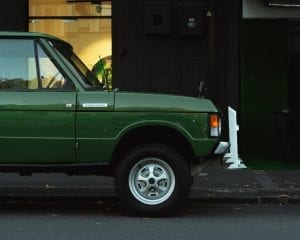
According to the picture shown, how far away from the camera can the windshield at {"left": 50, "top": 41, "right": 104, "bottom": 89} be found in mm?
8311

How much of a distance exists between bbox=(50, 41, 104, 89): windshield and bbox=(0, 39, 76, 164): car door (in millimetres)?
218

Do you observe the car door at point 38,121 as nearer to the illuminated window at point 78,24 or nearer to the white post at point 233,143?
the white post at point 233,143

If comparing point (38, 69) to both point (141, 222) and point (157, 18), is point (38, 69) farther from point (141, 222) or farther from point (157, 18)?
point (157, 18)

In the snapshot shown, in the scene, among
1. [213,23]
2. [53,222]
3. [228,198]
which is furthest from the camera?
[213,23]

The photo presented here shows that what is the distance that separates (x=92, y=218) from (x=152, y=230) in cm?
105

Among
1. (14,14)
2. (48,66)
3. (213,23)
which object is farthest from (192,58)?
(48,66)

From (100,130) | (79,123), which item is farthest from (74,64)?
(100,130)

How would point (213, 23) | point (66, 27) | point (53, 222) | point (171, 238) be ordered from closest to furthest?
point (171, 238), point (53, 222), point (213, 23), point (66, 27)

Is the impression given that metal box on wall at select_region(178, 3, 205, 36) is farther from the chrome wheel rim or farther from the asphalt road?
the chrome wheel rim

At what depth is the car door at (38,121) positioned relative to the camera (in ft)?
26.3

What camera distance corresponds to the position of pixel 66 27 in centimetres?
1367

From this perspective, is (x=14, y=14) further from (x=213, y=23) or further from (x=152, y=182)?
(x=152, y=182)

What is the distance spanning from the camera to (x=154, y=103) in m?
8.09

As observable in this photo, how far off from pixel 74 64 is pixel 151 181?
173 centimetres
